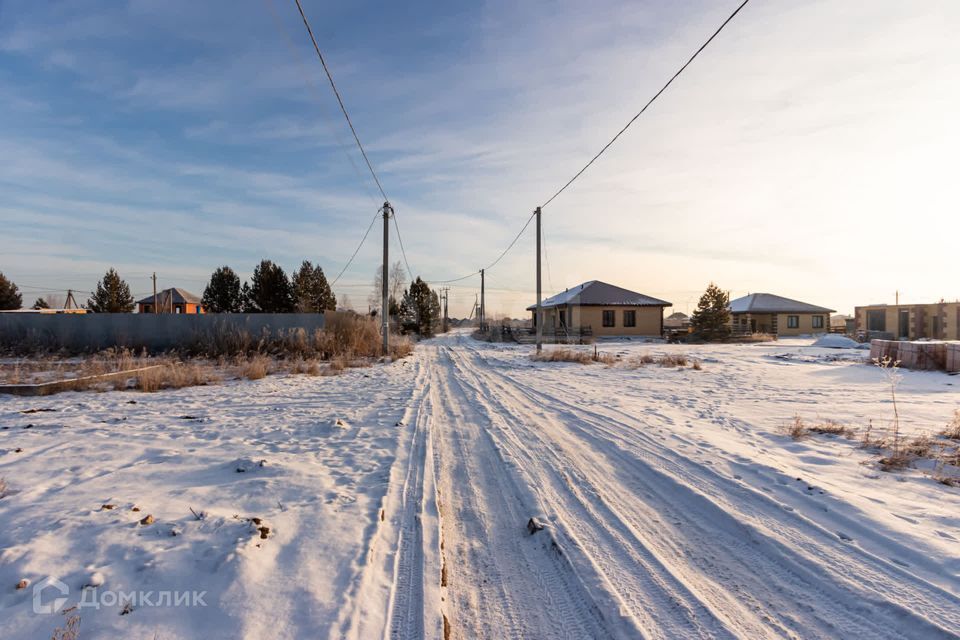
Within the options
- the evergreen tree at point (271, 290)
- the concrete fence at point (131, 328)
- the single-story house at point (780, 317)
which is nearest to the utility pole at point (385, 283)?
the concrete fence at point (131, 328)

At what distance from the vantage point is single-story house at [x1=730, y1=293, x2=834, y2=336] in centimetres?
4194

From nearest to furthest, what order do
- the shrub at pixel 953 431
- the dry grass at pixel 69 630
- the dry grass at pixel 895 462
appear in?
the dry grass at pixel 69 630, the dry grass at pixel 895 462, the shrub at pixel 953 431

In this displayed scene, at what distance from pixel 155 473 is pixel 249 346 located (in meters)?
13.1

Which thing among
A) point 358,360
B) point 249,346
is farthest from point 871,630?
point 249,346

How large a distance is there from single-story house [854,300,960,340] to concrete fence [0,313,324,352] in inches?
1571

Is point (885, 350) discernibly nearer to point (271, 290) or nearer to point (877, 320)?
point (877, 320)

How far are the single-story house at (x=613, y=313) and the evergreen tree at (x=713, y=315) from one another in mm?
4115

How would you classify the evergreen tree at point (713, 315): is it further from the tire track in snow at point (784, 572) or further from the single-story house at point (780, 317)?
the tire track in snow at point (784, 572)

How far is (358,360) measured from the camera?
51.7ft

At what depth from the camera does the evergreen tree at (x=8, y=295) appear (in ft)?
135

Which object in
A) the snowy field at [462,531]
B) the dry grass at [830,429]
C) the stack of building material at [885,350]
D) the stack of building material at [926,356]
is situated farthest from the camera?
the stack of building material at [885,350]

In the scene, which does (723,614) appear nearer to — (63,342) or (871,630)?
(871,630)

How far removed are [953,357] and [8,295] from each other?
221 feet

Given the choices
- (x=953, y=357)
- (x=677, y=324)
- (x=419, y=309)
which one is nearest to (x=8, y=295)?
(x=419, y=309)
